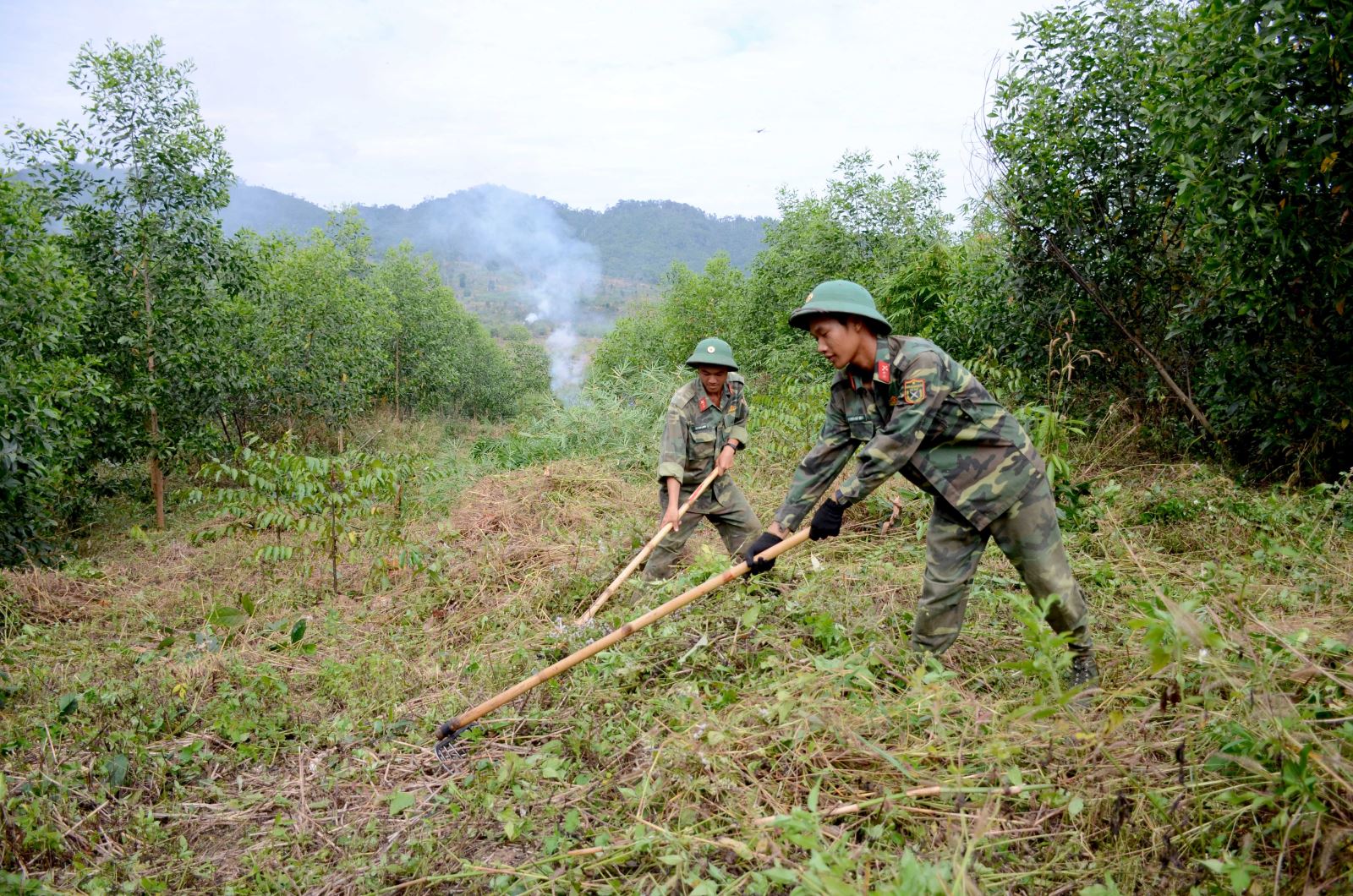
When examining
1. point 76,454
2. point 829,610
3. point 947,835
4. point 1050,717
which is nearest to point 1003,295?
point 829,610

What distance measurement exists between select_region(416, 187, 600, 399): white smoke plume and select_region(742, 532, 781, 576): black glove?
73691 millimetres

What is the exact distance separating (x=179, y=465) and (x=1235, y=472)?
12776mm

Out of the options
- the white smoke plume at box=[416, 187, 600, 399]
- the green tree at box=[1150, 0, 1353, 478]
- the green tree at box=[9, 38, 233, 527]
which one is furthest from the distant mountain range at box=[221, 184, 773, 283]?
the green tree at box=[1150, 0, 1353, 478]

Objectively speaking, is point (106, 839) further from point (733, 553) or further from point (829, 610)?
point (733, 553)

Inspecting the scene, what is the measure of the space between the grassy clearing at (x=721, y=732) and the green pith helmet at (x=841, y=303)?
51.0 inches

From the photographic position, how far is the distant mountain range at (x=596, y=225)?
470 ft

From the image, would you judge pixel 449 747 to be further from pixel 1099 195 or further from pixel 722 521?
pixel 1099 195

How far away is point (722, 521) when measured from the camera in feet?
17.6

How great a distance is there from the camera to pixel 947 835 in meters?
2.09

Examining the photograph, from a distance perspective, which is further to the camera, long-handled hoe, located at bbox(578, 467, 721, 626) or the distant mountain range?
the distant mountain range

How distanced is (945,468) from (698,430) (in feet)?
7.27

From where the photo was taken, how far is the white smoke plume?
103 m

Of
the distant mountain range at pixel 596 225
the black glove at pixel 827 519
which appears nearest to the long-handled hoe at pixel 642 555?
the black glove at pixel 827 519

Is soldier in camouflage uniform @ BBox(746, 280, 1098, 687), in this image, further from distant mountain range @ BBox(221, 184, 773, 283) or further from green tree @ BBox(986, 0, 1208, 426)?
distant mountain range @ BBox(221, 184, 773, 283)
